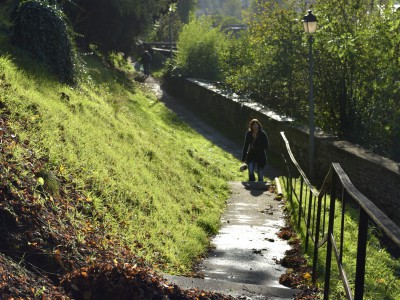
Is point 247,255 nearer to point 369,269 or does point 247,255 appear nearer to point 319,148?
point 369,269

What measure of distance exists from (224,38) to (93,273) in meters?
32.3

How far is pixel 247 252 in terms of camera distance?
26.4 feet

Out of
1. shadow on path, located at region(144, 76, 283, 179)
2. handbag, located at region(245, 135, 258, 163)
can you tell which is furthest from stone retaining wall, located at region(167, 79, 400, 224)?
handbag, located at region(245, 135, 258, 163)

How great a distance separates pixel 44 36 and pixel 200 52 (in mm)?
21891

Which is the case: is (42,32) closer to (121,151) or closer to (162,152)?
(162,152)

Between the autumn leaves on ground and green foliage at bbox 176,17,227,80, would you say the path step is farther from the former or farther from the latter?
green foliage at bbox 176,17,227,80

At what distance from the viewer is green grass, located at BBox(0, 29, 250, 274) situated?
7320mm

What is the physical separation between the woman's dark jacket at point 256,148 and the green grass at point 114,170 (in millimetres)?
1322

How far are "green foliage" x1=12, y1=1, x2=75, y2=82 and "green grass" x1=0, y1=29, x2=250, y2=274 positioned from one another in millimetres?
418

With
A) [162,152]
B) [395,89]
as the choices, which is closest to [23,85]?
[162,152]

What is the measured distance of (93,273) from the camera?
4.98 m

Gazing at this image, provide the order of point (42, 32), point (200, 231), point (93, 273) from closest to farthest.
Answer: point (93, 273), point (200, 231), point (42, 32)

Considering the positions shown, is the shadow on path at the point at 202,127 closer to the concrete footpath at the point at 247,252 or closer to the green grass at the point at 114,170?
the concrete footpath at the point at 247,252

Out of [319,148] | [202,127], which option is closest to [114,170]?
[319,148]
